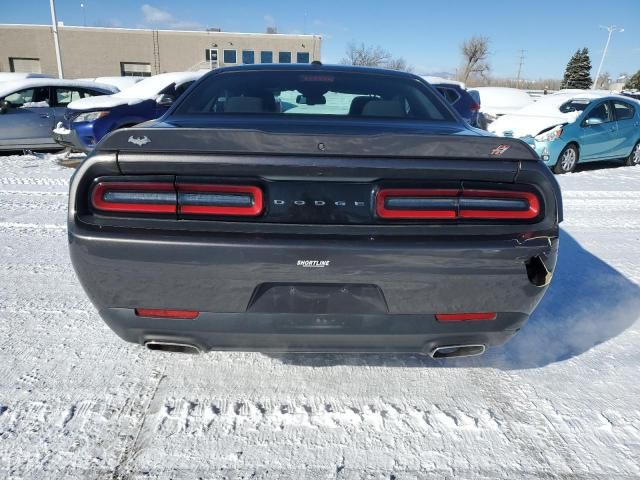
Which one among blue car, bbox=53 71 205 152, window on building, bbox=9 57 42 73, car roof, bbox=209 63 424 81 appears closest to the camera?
car roof, bbox=209 63 424 81

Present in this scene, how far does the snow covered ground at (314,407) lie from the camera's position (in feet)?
5.72

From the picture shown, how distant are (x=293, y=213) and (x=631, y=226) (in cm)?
497

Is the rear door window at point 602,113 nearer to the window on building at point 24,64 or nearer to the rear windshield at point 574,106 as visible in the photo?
the rear windshield at point 574,106

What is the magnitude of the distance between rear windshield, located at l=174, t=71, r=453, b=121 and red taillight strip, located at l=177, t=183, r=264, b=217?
3.24 ft

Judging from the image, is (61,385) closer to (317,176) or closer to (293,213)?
(293,213)

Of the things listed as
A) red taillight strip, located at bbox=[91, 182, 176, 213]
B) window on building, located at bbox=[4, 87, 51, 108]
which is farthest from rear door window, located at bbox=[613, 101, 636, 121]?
window on building, located at bbox=[4, 87, 51, 108]

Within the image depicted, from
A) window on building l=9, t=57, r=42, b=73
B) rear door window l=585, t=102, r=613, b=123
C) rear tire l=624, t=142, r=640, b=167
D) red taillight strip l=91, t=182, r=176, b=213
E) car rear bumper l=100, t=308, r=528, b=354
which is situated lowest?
window on building l=9, t=57, r=42, b=73

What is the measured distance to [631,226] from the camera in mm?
4988

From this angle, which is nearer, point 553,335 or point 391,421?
point 391,421

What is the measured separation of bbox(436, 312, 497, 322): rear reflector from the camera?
1.76m

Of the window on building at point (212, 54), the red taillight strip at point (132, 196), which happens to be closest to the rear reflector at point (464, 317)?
the red taillight strip at point (132, 196)

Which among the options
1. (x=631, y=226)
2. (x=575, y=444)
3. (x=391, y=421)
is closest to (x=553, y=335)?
(x=575, y=444)

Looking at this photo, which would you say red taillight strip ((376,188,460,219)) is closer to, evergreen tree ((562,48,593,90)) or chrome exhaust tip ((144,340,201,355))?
chrome exhaust tip ((144,340,201,355))

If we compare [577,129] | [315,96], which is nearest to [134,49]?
[577,129]
